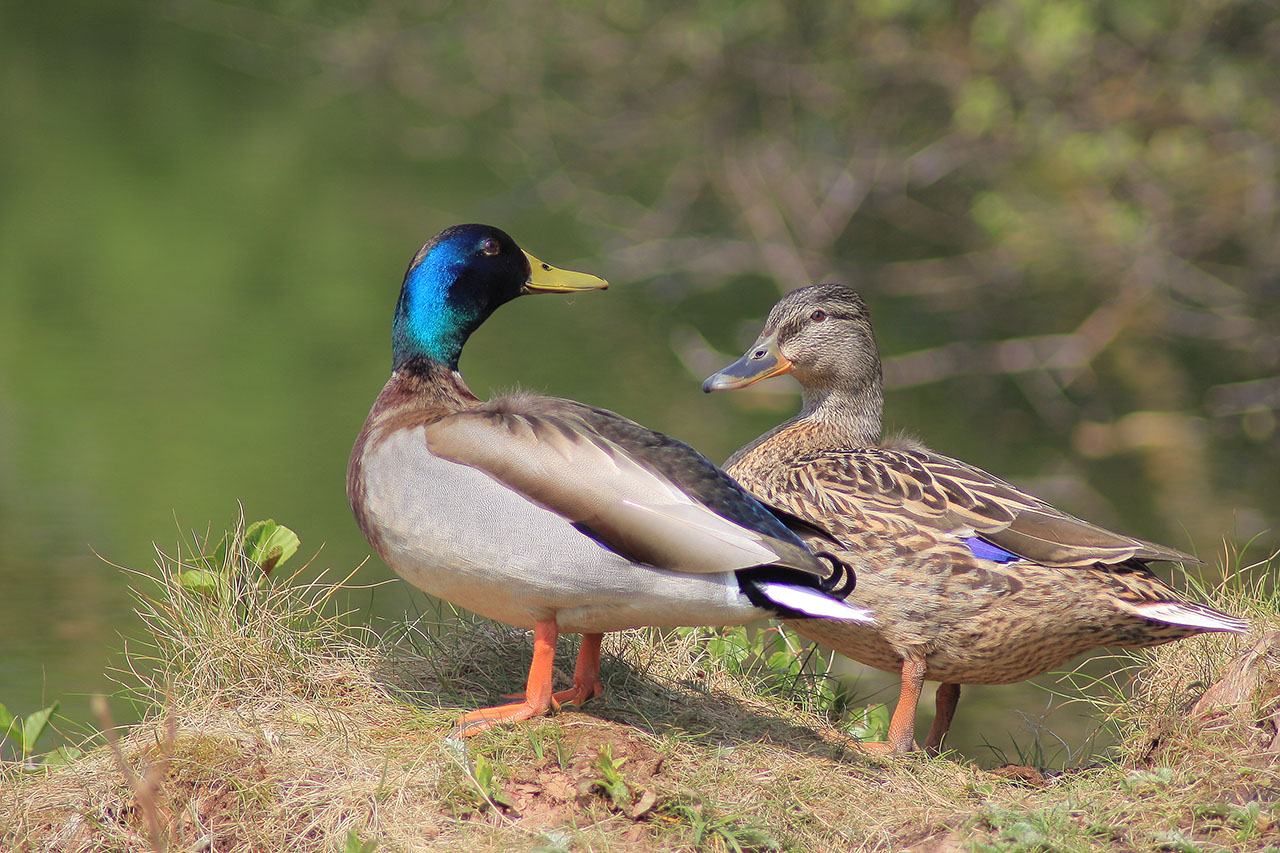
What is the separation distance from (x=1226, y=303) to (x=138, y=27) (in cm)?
1704

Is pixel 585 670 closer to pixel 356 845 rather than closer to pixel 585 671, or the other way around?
pixel 585 671

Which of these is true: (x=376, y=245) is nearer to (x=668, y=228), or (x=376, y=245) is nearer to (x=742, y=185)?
(x=668, y=228)

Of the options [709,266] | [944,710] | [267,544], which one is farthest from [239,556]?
[709,266]

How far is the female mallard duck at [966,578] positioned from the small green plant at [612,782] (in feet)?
2.50

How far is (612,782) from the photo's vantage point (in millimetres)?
3199

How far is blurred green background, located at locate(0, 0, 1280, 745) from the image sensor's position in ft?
25.5

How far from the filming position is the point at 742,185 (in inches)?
387

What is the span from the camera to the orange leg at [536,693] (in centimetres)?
341

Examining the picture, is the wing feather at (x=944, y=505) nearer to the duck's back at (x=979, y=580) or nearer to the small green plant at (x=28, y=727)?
the duck's back at (x=979, y=580)

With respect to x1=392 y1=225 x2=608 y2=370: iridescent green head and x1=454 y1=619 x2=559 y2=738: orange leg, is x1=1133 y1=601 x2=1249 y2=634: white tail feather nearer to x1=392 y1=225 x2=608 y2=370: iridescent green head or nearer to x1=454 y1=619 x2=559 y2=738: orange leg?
x1=454 y1=619 x2=559 y2=738: orange leg

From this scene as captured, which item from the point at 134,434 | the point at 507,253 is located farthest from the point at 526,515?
the point at 134,434

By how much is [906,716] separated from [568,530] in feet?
3.99

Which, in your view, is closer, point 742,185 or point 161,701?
point 161,701

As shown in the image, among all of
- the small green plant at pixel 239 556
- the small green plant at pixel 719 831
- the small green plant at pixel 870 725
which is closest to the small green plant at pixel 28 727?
the small green plant at pixel 239 556
